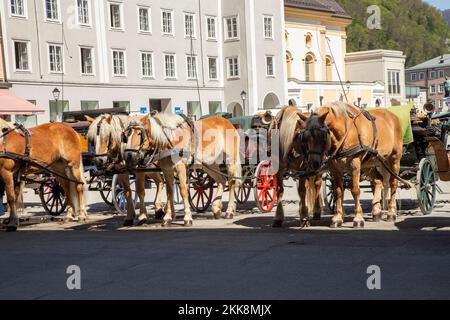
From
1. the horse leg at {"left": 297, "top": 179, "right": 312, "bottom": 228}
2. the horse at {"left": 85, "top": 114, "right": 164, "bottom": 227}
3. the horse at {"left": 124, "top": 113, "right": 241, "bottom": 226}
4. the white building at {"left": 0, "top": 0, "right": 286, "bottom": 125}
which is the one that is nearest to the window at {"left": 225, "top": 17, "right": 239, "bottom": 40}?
the white building at {"left": 0, "top": 0, "right": 286, "bottom": 125}

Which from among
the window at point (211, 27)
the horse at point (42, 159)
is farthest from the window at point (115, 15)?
the horse at point (42, 159)

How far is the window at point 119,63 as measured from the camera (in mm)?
46625

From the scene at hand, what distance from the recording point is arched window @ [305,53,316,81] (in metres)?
67.4

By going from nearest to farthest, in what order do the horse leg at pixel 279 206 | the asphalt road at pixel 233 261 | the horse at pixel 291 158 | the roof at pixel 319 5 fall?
the asphalt road at pixel 233 261
the horse at pixel 291 158
the horse leg at pixel 279 206
the roof at pixel 319 5

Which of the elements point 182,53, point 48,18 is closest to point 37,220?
point 48,18

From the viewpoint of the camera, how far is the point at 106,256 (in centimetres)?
1038

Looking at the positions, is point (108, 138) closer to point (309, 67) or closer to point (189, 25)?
point (189, 25)

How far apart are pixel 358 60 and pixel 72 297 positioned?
2679 inches

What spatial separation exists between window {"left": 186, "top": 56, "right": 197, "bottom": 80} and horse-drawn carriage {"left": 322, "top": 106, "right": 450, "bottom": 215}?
122ft

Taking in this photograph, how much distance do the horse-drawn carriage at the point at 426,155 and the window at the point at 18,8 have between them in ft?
96.3

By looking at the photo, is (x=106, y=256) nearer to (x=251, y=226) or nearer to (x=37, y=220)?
(x=251, y=226)

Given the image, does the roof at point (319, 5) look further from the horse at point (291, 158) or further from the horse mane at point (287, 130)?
the horse mane at point (287, 130)

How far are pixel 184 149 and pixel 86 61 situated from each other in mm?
31858

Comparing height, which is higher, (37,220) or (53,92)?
(53,92)
